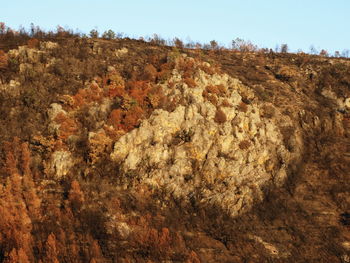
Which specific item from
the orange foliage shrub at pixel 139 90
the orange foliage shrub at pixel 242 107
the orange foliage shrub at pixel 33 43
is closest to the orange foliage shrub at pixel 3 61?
the orange foliage shrub at pixel 33 43

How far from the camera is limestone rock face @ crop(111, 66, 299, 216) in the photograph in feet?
108

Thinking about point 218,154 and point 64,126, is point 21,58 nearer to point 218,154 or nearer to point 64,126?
point 64,126

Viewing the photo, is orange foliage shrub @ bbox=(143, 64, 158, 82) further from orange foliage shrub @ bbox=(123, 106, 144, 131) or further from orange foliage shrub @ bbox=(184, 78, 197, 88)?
orange foliage shrub @ bbox=(123, 106, 144, 131)

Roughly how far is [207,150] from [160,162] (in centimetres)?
496

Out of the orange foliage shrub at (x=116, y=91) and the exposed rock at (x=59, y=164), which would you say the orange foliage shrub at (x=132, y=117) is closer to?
the orange foliage shrub at (x=116, y=91)

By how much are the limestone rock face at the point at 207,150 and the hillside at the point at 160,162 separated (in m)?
0.11

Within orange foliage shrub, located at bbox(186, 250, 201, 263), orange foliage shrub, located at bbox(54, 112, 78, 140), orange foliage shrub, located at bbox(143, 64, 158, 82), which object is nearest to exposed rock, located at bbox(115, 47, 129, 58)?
orange foliage shrub, located at bbox(143, 64, 158, 82)

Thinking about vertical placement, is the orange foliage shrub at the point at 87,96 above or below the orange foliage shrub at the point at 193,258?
above

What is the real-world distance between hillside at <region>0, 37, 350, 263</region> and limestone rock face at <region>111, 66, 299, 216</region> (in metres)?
0.11

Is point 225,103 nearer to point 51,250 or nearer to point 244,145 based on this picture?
point 244,145

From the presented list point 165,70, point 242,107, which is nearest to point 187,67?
point 165,70

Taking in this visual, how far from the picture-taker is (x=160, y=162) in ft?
111

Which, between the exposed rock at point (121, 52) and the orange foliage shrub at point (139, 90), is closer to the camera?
the orange foliage shrub at point (139, 90)

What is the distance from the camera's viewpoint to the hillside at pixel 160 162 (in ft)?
91.9
